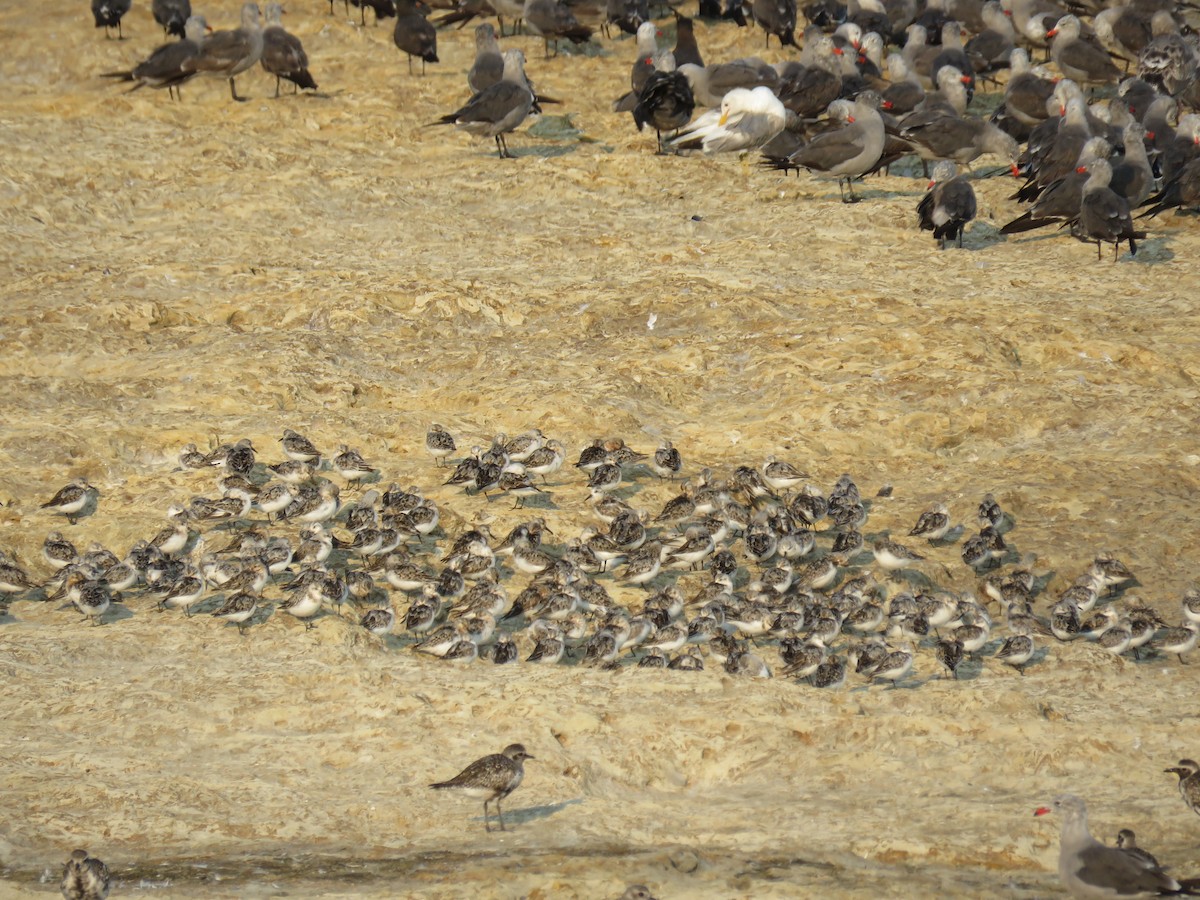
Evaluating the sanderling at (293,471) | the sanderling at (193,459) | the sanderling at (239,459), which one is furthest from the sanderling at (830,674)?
the sanderling at (193,459)

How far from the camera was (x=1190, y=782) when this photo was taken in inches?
412

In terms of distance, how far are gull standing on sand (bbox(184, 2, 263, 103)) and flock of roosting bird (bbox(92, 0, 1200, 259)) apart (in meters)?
0.02

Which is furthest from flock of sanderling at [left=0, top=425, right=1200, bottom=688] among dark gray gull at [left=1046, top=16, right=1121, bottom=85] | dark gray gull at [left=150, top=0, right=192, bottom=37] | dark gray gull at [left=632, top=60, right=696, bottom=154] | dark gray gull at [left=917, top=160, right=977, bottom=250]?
dark gray gull at [left=150, top=0, right=192, bottom=37]

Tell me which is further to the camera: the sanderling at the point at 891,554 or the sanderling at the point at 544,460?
the sanderling at the point at 544,460

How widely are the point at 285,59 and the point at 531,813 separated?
62.3 feet

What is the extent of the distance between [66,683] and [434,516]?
401 cm

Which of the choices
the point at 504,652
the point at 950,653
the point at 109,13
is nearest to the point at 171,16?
the point at 109,13

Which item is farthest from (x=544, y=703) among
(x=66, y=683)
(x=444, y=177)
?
(x=444, y=177)

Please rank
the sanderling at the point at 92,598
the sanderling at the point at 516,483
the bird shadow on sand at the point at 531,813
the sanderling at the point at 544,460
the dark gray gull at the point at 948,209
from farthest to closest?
the dark gray gull at the point at 948,209
the sanderling at the point at 544,460
the sanderling at the point at 516,483
the sanderling at the point at 92,598
the bird shadow on sand at the point at 531,813

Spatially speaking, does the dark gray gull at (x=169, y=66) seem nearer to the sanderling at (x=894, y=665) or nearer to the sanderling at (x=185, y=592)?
the sanderling at (x=185, y=592)

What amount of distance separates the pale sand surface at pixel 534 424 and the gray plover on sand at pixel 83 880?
73 cm

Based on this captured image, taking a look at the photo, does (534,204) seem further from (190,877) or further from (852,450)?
(190,877)

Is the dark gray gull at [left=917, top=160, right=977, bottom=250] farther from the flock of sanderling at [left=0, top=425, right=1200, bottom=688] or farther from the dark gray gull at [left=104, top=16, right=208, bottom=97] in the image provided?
the dark gray gull at [left=104, top=16, right=208, bottom=97]

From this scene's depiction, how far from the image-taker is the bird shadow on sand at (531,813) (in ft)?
35.1
